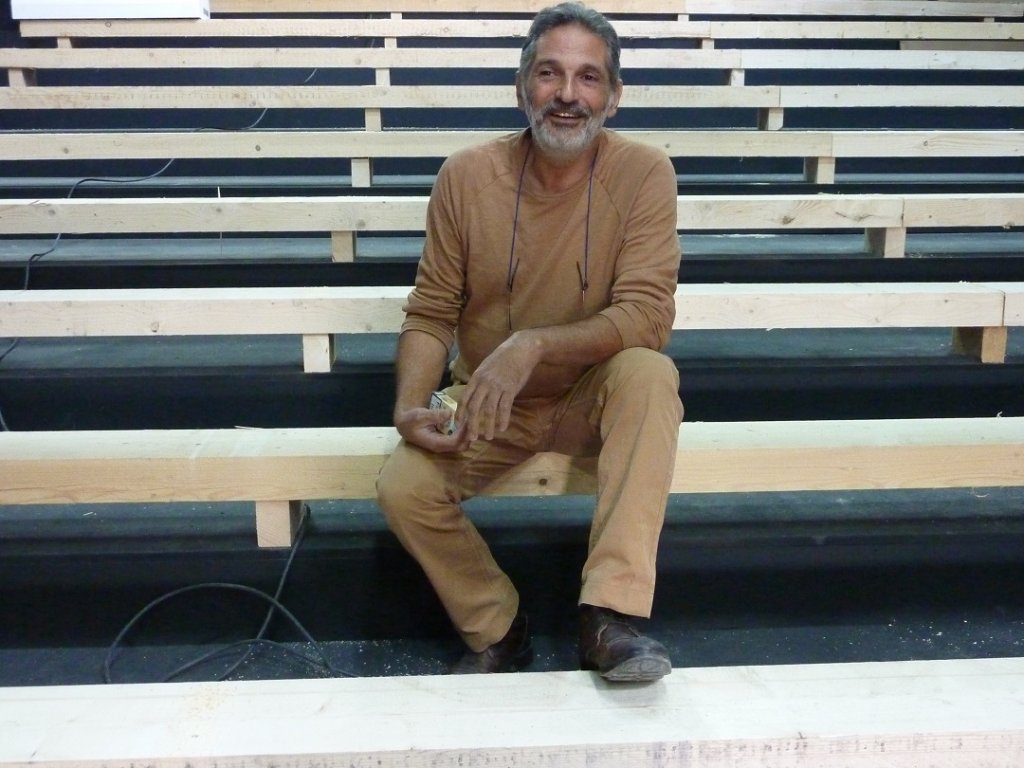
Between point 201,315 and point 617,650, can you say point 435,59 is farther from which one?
point 617,650

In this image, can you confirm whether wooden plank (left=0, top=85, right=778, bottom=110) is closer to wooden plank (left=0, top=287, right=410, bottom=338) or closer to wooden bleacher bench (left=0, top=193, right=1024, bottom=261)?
wooden bleacher bench (left=0, top=193, right=1024, bottom=261)

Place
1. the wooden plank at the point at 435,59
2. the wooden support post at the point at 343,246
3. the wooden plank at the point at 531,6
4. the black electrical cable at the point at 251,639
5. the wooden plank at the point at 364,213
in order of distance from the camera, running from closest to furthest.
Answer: the black electrical cable at the point at 251,639 < the wooden plank at the point at 364,213 < the wooden support post at the point at 343,246 < the wooden plank at the point at 435,59 < the wooden plank at the point at 531,6

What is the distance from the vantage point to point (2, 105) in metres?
3.42

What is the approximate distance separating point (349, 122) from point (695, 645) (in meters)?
3.18

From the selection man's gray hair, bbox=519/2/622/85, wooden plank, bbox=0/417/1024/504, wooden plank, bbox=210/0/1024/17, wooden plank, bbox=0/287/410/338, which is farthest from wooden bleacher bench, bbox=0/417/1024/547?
wooden plank, bbox=210/0/1024/17

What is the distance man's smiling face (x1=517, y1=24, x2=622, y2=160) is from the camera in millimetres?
1418

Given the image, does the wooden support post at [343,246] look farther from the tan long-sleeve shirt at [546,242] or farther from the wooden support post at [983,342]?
the wooden support post at [983,342]

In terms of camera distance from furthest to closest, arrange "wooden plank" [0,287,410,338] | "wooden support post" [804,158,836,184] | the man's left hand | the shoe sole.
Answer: "wooden support post" [804,158,836,184] → "wooden plank" [0,287,410,338] → the man's left hand → the shoe sole

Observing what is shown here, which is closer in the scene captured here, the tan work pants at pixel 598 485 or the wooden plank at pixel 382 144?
the tan work pants at pixel 598 485

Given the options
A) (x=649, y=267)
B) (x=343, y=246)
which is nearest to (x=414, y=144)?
(x=343, y=246)

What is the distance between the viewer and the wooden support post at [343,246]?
95.7 inches

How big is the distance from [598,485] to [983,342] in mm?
1169

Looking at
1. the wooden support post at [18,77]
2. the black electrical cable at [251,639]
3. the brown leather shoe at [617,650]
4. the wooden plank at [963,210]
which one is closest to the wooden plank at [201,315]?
the black electrical cable at [251,639]

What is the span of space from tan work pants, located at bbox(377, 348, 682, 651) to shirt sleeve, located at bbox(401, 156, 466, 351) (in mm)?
119
